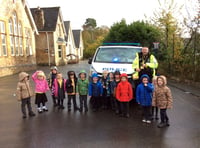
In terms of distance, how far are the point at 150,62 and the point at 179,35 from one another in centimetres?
996

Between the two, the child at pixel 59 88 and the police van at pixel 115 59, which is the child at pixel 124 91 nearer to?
the police van at pixel 115 59

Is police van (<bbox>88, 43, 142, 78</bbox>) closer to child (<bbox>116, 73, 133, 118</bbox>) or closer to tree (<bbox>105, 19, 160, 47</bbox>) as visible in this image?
child (<bbox>116, 73, 133, 118</bbox>)

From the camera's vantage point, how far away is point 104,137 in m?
5.30

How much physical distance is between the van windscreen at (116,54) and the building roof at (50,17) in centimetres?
3141

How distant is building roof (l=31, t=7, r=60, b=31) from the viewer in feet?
131

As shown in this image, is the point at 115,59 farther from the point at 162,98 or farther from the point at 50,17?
the point at 50,17

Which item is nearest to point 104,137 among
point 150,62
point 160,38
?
point 150,62

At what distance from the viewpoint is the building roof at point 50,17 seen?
39.9m

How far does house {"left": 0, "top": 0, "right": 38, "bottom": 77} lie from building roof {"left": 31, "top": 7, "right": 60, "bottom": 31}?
8402mm

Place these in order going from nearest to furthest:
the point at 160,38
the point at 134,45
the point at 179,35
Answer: the point at 134,45 < the point at 179,35 < the point at 160,38

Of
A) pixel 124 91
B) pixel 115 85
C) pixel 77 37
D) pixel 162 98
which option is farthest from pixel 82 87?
pixel 77 37

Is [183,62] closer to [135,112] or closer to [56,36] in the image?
[135,112]

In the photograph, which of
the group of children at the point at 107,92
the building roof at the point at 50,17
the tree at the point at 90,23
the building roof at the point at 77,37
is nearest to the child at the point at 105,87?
the group of children at the point at 107,92

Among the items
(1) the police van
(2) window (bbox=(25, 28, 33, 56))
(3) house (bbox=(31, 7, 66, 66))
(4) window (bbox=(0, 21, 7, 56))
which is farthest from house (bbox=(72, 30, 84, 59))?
(1) the police van
